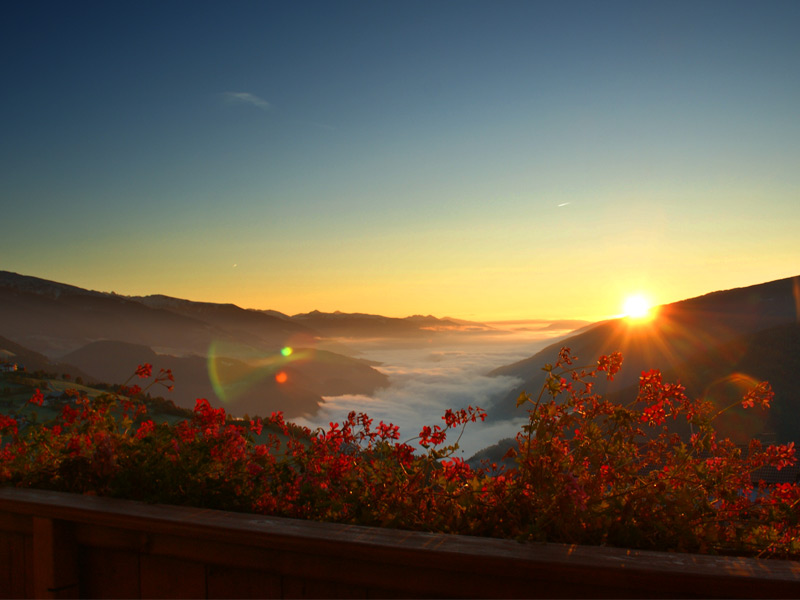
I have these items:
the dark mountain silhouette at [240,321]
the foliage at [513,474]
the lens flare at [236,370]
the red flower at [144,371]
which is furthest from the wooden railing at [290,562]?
the dark mountain silhouette at [240,321]

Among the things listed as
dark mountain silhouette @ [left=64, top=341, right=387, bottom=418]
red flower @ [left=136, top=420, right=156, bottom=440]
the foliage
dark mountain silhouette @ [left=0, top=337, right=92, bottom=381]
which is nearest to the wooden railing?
the foliage

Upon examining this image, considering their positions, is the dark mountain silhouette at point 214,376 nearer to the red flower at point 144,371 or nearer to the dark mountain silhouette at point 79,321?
the dark mountain silhouette at point 79,321

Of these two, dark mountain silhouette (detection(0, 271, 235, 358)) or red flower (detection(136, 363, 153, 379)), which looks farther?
dark mountain silhouette (detection(0, 271, 235, 358))

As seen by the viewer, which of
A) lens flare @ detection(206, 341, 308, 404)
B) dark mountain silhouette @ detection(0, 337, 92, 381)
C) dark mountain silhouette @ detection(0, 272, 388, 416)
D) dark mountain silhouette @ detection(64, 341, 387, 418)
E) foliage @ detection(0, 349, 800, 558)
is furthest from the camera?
lens flare @ detection(206, 341, 308, 404)

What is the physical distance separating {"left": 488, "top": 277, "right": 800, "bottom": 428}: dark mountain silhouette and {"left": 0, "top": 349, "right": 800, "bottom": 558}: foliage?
42.4 metres

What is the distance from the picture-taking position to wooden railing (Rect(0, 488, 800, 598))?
141 centimetres

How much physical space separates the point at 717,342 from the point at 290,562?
68.2 metres

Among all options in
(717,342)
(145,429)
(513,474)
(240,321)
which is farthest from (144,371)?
(240,321)

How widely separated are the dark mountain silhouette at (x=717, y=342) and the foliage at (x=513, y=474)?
42432 millimetres

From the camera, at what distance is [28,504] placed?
215 centimetres

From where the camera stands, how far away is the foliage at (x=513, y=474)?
6.13ft

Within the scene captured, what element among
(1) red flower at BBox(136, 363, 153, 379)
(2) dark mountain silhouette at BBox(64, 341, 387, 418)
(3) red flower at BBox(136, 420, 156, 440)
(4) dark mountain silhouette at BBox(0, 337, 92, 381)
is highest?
(1) red flower at BBox(136, 363, 153, 379)

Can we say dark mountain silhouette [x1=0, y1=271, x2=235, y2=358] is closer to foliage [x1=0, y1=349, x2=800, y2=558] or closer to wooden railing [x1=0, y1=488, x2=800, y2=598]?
foliage [x1=0, y1=349, x2=800, y2=558]

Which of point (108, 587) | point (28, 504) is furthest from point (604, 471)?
point (28, 504)
